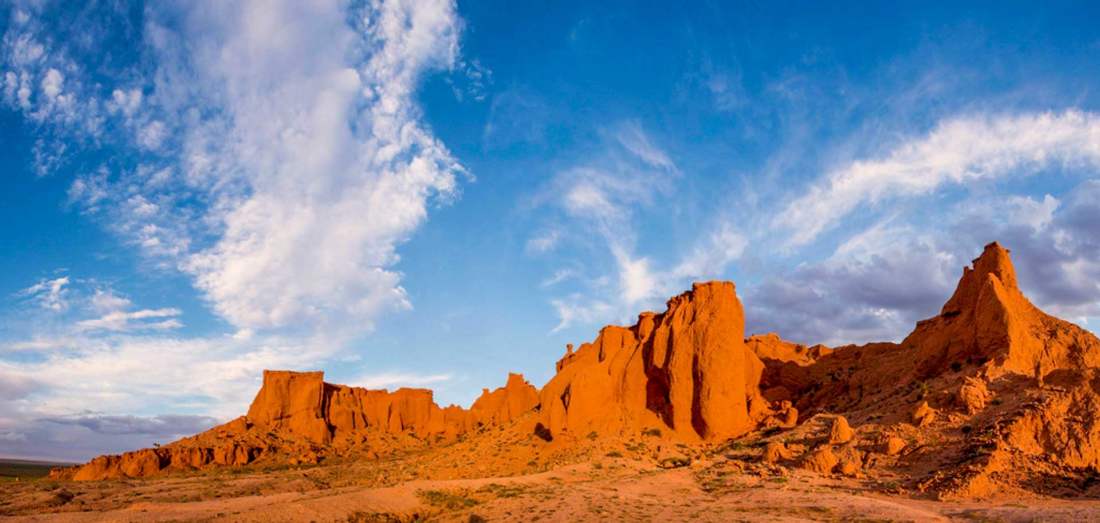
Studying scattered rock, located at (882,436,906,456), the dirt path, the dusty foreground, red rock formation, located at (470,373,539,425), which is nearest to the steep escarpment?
scattered rock, located at (882,436,906,456)

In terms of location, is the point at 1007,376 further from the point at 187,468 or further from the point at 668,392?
the point at 187,468

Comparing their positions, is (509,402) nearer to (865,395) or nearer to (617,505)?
(865,395)

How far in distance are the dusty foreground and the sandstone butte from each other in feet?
7.86

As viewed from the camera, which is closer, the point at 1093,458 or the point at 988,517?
the point at 988,517

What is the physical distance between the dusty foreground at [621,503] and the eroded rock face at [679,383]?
5.05 meters

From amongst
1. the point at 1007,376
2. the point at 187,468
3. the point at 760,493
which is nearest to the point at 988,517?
the point at 760,493

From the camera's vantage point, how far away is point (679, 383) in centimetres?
4366

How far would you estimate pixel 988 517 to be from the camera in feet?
69.8

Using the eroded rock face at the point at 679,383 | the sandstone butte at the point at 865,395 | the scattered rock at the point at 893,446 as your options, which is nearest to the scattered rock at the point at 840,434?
the sandstone butte at the point at 865,395

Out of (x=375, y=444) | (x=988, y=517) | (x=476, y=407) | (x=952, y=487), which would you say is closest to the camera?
(x=988, y=517)

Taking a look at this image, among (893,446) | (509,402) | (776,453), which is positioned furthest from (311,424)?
(893,446)

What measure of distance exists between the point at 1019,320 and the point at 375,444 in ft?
251

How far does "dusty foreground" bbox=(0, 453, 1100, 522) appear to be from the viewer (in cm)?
2322

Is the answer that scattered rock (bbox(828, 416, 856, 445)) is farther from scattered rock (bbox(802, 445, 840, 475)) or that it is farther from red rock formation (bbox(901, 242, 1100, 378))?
red rock formation (bbox(901, 242, 1100, 378))
